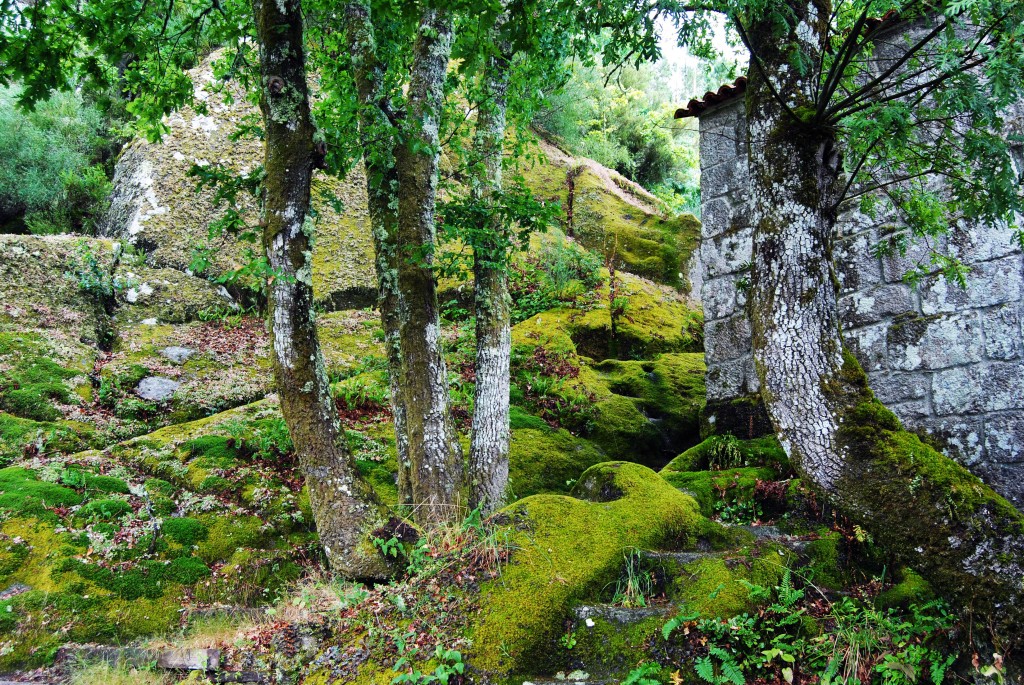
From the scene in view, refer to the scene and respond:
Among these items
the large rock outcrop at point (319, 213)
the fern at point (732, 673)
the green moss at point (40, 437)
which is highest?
the large rock outcrop at point (319, 213)

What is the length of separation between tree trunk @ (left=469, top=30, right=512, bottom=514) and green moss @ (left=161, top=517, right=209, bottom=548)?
249cm

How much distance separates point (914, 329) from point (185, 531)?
275 inches

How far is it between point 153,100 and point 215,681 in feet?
17.5

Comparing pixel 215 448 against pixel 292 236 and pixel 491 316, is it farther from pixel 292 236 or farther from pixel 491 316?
pixel 491 316

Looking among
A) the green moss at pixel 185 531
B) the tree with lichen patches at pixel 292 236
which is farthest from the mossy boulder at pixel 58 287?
the tree with lichen patches at pixel 292 236

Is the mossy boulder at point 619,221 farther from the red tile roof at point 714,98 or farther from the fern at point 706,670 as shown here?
the fern at point 706,670

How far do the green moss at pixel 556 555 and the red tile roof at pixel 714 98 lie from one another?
4775 mm

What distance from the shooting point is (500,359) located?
602 cm

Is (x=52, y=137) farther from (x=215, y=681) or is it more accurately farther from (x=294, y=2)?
(x=215, y=681)

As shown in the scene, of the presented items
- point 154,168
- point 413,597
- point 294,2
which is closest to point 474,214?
point 294,2

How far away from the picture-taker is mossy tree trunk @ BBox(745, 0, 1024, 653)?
2.89 meters

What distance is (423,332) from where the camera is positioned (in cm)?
Result: 532

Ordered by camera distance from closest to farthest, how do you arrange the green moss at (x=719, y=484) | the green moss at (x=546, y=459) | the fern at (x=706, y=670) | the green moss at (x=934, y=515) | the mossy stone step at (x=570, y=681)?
the green moss at (x=934, y=515) → the fern at (x=706, y=670) → the mossy stone step at (x=570, y=681) → the green moss at (x=719, y=484) → the green moss at (x=546, y=459)

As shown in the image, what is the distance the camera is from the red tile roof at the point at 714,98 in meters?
7.28
